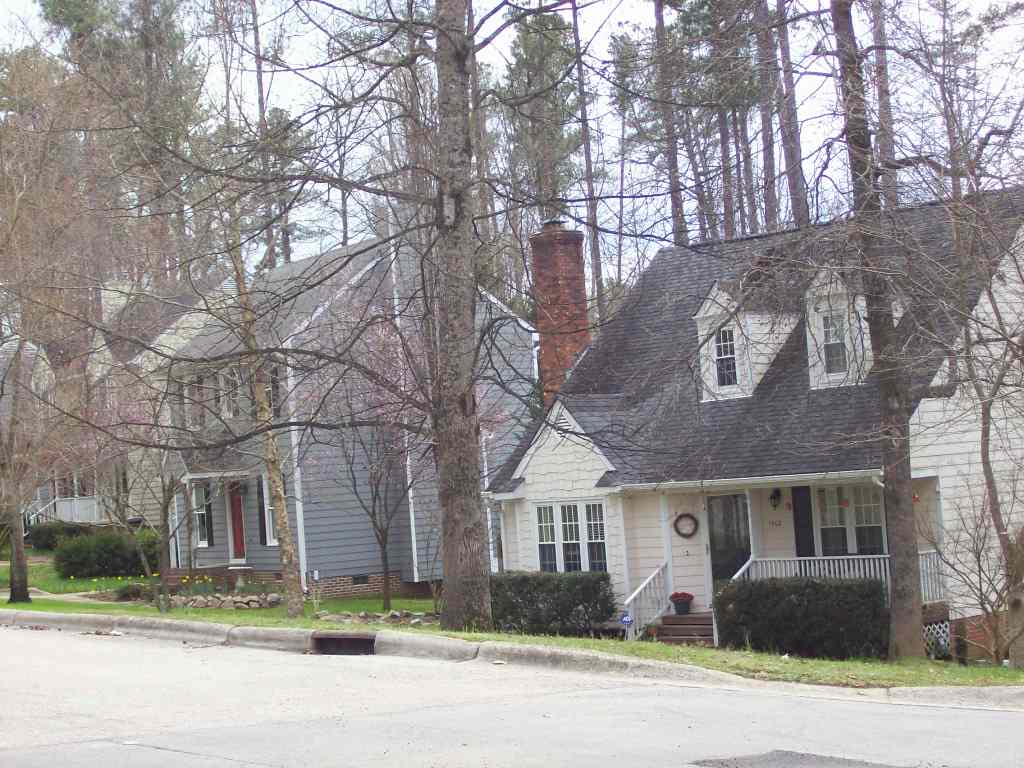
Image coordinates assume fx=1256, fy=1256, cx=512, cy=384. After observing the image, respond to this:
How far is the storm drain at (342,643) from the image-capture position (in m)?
13.4

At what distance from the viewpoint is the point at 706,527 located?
23844mm

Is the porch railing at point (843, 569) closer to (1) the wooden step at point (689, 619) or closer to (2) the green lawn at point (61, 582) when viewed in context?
(1) the wooden step at point (689, 619)

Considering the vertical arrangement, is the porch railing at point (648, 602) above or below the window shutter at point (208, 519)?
below

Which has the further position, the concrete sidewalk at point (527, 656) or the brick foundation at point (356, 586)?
the brick foundation at point (356, 586)

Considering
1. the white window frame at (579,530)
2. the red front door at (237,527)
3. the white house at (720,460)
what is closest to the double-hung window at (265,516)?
the red front door at (237,527)

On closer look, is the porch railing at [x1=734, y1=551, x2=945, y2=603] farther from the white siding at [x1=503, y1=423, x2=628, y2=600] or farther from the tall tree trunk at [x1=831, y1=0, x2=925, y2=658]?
the white siding at [x1=503, y1=423, x2=628, y2=600]

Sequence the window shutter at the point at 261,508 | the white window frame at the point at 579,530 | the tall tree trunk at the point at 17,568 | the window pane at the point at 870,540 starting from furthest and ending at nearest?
the window shutter at the point at 261,508
the tall tree trunk at the point at 17,568
the white window frame at the point at 579,530
the window pane at the point at 870,540

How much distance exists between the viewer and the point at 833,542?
22.7 m

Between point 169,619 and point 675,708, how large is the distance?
330 inches

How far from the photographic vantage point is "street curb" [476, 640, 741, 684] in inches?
440

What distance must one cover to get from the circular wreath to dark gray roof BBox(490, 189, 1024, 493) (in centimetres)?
115

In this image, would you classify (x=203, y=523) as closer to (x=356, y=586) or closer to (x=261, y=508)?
(x=261, y=508)

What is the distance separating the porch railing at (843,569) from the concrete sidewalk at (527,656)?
9.59 metres

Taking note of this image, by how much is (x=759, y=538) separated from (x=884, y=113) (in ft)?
31.0
